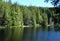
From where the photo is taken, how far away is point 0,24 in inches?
3302

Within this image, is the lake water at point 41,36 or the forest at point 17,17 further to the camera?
the forest at point 17,17

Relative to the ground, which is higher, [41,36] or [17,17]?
[17,17]

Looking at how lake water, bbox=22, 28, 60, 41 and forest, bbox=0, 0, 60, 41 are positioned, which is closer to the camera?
lake water, bbox=22, 28, 60, 41

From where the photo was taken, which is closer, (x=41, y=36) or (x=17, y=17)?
(x=41, y=36)

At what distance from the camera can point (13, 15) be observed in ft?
303

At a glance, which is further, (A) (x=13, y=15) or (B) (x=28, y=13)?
(B) (x=28, y=13)

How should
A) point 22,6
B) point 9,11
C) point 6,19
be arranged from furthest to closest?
point 22,6
point 9,11
point 6,19

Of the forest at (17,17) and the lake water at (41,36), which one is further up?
the forest at (17,17)

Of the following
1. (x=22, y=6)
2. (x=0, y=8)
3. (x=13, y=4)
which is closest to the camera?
(x=0, y=8)

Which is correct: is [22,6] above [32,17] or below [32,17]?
above

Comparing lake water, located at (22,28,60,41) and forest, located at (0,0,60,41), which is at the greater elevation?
forest, located at (0,0,60,41)

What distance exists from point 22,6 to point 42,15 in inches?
644

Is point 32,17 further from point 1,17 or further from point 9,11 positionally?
point 1,17

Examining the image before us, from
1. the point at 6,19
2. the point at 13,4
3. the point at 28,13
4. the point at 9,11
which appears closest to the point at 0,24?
the point at 6,19
